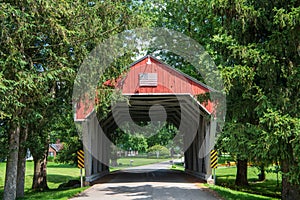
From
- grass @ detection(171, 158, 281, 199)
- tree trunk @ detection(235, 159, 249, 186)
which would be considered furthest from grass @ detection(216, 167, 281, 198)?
tree trunk @ detection(235, 159, 249, 186)

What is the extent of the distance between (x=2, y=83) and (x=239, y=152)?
591 centimetres

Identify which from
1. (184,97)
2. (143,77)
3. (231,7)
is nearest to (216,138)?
(184,97)

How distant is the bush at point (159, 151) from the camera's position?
196 feet

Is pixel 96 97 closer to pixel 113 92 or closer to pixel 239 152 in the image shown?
pixel 113 92

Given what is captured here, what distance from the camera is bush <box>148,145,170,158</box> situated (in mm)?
59772

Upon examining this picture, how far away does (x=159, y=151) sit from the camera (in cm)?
6203

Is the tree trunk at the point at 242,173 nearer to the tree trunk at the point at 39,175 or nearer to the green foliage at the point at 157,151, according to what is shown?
the tree trunk at the point at 39,175

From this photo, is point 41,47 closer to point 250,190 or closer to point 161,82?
point 161,82

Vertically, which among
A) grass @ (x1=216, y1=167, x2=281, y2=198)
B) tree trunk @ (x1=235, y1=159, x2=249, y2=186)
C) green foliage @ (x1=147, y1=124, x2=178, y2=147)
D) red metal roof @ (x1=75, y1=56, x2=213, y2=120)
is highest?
red metal roof @ (x1=75, y1=56, x2=213, y2=120)

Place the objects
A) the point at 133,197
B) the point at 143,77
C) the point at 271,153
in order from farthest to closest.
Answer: the point at 143,77 < the point at 133,197 < the point at 271,153

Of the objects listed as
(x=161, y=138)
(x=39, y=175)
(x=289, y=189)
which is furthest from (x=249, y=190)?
(x=161, y=138)

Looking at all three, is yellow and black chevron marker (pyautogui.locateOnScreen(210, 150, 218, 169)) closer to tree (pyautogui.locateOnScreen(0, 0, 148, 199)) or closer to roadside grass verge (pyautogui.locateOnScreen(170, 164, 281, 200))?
roadside grass verge (pyautogui.locateOnScreen(170, 164, 281, 200))

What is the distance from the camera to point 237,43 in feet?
30.3

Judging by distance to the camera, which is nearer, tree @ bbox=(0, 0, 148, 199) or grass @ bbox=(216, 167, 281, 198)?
tree @ bbox=(0, 0, 148, 199)
